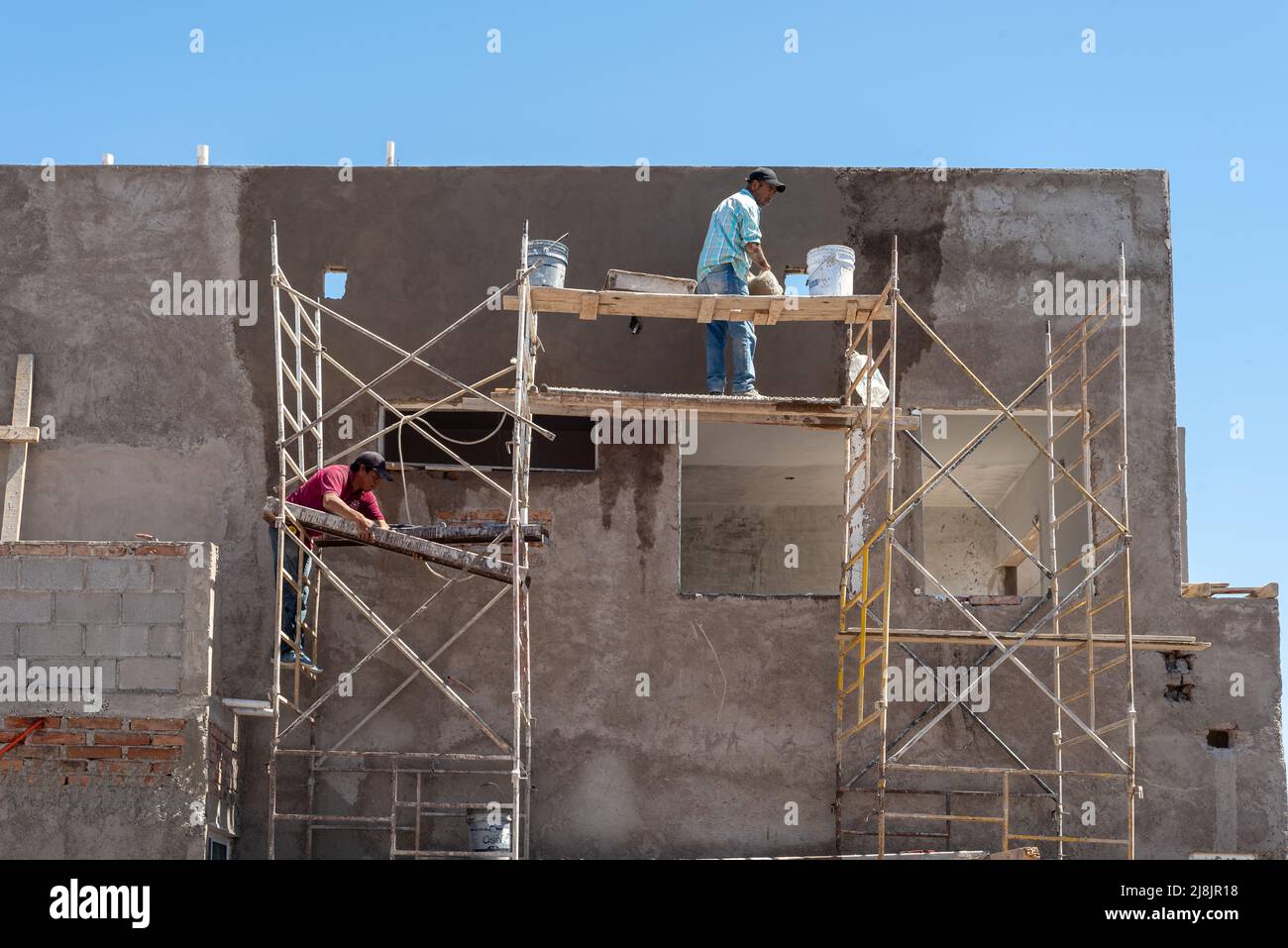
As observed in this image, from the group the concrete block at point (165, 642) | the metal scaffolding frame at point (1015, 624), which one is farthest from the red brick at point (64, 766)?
the metal scaffolding frame at point (1015, 624)

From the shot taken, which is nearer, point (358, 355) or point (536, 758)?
point (536, 758)

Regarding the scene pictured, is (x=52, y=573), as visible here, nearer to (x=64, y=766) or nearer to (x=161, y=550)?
(x=161, y=550)

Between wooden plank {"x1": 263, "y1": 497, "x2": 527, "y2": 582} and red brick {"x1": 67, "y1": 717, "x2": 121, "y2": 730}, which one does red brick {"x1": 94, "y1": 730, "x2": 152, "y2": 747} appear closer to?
red brick {"x1": 67, "y1": 717, "x2": 121, "y2": 730}

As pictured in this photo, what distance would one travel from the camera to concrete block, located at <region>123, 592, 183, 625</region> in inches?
400

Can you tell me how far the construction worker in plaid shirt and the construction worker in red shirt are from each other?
2.74 metres

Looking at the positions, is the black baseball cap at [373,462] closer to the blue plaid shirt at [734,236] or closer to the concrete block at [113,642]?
the concrete block at [113,642]

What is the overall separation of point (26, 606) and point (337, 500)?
2008 mm

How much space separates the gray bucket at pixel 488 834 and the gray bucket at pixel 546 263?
3787 millimetres

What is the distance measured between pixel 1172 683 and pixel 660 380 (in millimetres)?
4417

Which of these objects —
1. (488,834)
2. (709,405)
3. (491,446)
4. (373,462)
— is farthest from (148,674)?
(709,405)

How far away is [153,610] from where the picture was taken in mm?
10164
